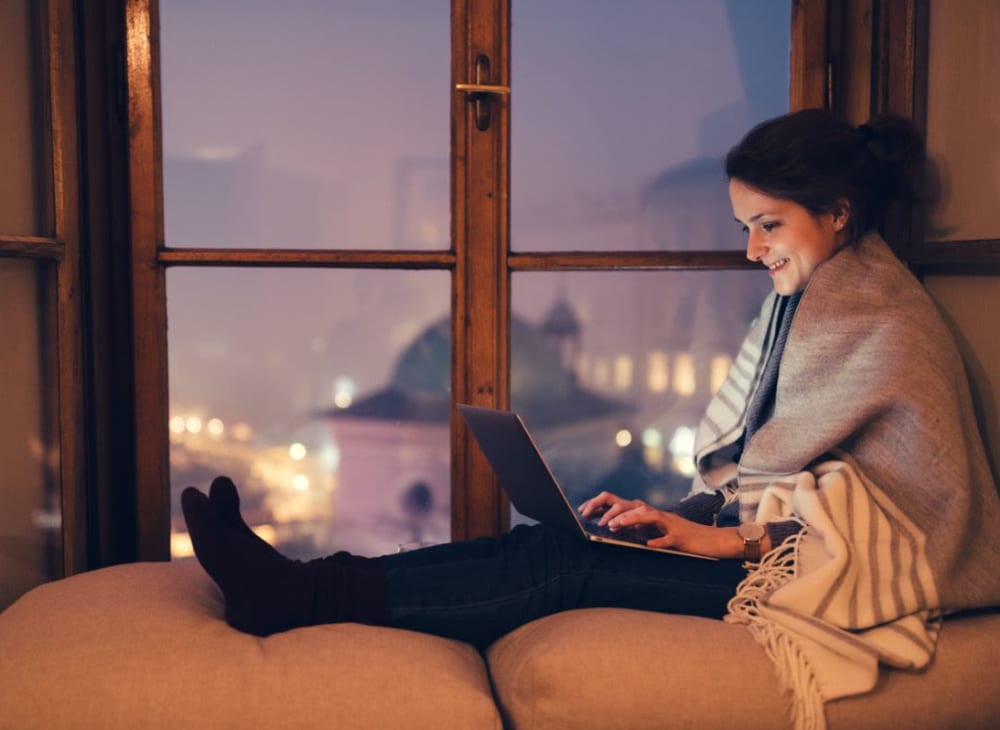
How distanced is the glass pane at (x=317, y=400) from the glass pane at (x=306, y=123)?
111 millimetres

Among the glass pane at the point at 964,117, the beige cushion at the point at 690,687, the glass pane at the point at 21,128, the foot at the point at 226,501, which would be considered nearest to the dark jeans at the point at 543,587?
the beige cushion at the point at 690,687

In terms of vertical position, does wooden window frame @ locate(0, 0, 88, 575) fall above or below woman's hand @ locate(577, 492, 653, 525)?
above

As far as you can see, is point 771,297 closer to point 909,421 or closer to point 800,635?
point 909,421

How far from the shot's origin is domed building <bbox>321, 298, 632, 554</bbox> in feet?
7.77

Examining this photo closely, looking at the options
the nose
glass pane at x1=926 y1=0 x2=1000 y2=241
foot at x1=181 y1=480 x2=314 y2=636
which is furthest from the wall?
foot at x1=181 y1=480 x2=314 y2=636

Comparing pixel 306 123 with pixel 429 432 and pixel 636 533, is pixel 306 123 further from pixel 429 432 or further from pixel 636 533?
pixel 636 533

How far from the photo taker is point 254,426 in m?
2.39

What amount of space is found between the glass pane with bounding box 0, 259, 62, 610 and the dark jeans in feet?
2.55

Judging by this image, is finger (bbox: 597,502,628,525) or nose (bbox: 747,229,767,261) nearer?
finger (bbox: 597,502,628,525)

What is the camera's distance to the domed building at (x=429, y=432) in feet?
7.77

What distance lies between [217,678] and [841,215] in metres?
1.35

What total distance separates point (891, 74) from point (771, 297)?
0.51m

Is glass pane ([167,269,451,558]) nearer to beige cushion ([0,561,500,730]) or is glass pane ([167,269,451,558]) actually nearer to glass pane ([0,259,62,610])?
glass pane ([0,259,62,610])

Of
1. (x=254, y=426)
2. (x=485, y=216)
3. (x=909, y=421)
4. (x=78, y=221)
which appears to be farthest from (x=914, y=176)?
(x=78, y=221)
